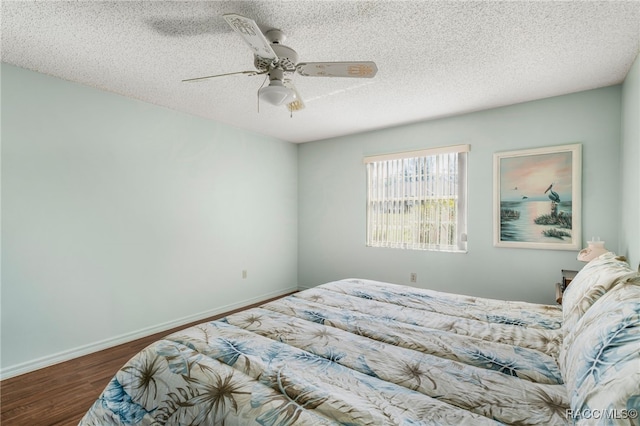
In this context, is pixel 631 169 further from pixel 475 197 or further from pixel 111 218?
pixel 111 218

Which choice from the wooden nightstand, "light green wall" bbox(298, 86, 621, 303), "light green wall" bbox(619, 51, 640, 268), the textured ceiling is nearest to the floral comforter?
the wooden nightstand

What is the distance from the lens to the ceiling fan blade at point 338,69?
6.38ft

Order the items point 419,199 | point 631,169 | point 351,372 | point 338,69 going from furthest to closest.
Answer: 1. point 419,199
2. point 631,169
3. point 338,69
4. point 351,372

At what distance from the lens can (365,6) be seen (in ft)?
6.09

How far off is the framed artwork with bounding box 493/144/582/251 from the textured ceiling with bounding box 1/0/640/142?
63 centimetres

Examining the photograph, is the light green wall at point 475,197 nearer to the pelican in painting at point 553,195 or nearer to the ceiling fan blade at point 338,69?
the pelican in painting at point 553,195

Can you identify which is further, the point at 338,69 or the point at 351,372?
the point at 338,69

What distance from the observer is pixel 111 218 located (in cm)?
313

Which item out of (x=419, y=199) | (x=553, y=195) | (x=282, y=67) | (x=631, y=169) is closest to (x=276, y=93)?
(x=282, y=67)

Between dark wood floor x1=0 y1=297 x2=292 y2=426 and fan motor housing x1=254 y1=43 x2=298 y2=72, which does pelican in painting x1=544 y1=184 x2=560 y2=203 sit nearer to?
fan motor housing x1=254 y1=43 x2=298 y2=72

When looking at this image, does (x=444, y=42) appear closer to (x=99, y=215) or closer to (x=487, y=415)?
(x=487, y=415)

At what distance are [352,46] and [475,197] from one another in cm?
239

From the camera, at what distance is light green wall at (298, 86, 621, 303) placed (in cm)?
306

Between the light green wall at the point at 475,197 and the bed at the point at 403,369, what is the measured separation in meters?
1.66
